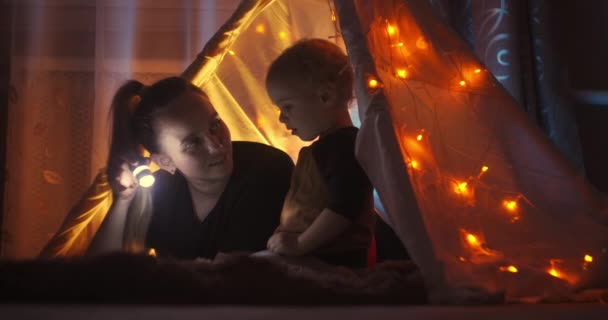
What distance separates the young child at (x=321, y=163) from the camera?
1.10m

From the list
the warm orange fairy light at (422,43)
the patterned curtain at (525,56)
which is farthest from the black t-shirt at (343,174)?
the patterned curtain at (525,56)

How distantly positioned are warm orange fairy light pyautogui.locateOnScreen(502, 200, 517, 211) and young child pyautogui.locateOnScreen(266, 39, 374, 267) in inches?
9.7

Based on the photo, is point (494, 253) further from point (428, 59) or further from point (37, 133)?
point (37, 133)

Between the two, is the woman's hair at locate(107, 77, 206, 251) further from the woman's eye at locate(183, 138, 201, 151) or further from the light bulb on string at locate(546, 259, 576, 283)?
the light bulb on string at locate(546, 259, 576, 283)

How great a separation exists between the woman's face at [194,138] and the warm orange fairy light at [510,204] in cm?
62

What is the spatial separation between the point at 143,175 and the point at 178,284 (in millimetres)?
634

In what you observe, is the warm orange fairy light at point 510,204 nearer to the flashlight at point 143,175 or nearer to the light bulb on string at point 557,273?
the light bulb on string at point 557,273

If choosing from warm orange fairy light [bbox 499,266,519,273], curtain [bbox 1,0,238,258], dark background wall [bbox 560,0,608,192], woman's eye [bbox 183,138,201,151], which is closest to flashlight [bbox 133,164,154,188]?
woman's eye [bbox 183,138,201,151]

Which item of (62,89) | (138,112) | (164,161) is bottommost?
(164,161)

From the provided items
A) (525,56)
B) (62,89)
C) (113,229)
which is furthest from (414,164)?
(62,89)

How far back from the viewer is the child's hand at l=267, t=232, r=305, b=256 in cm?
113

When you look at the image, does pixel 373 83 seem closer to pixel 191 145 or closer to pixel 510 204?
pixel 510 204

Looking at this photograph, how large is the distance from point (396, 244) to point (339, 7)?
64cm

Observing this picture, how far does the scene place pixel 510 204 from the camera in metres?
1.10
